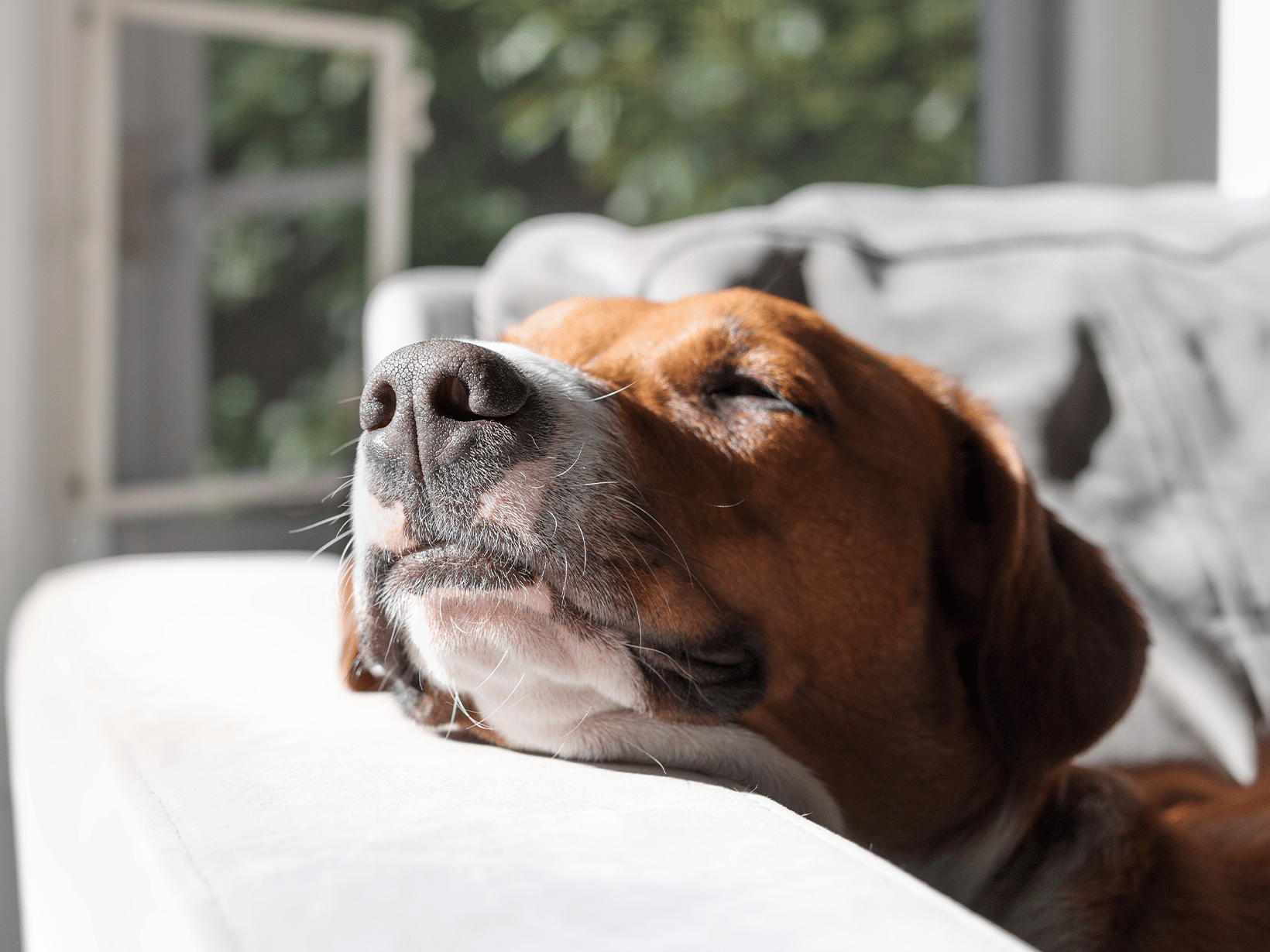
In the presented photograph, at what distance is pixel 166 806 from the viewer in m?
0.86

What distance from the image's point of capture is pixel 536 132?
404 centimetres

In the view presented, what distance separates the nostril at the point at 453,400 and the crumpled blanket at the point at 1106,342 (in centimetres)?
97

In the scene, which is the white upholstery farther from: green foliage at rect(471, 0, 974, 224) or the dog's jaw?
→ green foliage at rect(471, 0, 974, 224)

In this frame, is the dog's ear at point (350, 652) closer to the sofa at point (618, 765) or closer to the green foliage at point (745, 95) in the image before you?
the sofa at point (618, 765)

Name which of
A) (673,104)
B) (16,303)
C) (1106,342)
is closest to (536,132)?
(673,104)

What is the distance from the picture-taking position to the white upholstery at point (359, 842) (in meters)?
0.62

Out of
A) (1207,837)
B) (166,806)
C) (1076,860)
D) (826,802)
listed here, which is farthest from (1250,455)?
(166,806)

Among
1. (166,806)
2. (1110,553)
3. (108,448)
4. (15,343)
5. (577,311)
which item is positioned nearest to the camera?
(166,806)

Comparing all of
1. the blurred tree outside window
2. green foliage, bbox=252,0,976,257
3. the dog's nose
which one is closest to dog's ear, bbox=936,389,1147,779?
the dog's nose

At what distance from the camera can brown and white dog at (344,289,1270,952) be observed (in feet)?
3.48

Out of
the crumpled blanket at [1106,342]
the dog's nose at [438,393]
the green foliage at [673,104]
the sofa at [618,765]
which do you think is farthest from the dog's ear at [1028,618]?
the green foliage at [673,104]

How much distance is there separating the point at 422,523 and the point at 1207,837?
3.91 feet

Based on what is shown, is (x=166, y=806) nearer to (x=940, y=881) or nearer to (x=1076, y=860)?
(x=940, y=881)

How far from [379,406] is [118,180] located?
2.54 metres
